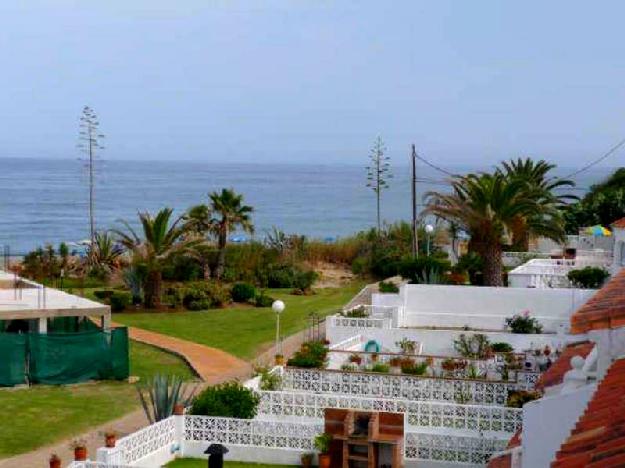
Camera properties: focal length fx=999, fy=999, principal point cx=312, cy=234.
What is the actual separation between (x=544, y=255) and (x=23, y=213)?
290 feet

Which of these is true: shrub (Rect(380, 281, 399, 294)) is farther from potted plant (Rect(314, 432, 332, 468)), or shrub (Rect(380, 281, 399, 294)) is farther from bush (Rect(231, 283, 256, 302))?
potted plant (Rect(314, 432, 332, 468))

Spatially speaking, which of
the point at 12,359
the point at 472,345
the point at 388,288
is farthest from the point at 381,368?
the point at 388,288

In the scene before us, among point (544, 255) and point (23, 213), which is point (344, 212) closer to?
point (23, 213)

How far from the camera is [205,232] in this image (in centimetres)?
3997

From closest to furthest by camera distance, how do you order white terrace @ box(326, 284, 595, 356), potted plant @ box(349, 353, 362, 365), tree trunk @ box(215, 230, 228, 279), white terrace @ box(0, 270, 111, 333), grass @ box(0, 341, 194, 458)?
1. grass @ box(0, 341, 194, 458)
2. potted plant @ box(349, 353, 362, 365)
3. white terrace @ box(0, 270, 111, 333)
4. white terrace @ box(326, 284, 595, 356)
5. tree trunk @ box(215, 230, 228, 279)

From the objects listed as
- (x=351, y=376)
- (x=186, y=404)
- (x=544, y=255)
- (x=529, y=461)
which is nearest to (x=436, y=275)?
(x=544, y=255)

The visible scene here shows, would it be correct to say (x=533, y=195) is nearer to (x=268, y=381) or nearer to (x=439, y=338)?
(x=439, y=338)

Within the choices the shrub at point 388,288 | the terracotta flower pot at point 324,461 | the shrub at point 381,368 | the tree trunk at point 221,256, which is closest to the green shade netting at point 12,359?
the shrub at point 381,368

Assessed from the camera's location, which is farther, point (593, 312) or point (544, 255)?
point (544, 255)

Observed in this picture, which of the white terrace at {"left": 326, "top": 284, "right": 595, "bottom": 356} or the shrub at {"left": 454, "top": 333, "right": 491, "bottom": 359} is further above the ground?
the white terrace at {"left": 326, "top": 284, "right": 595, "bottom": 356}

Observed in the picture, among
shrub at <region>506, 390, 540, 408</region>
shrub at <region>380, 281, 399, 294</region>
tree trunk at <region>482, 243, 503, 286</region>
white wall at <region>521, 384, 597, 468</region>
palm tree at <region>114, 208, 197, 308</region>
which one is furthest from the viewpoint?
palm tree at <region>114, 208, 197, 308</region>

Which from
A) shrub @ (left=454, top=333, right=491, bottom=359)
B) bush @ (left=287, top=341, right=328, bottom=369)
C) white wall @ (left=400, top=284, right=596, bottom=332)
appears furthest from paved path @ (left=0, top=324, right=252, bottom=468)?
white wall @ (left=400, top=284, right=596, bottom=332)

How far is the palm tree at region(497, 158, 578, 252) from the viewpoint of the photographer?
33197 millimetres

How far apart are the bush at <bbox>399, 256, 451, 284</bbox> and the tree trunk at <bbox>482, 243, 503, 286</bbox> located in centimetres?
166
